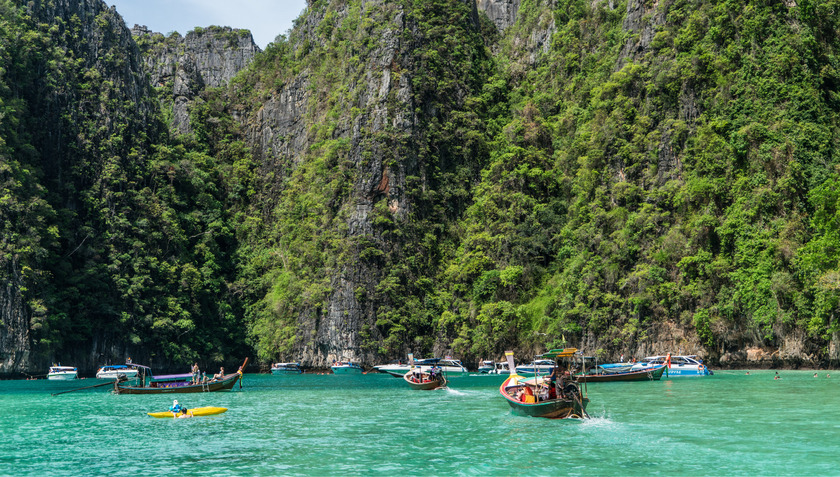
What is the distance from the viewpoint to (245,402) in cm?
4562

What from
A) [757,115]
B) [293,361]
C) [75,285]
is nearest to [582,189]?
[757,115]

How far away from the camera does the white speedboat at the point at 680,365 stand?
59000 mm

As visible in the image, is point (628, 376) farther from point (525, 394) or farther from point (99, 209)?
point (99, 209)

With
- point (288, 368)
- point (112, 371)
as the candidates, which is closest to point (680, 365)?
point (288, 368)

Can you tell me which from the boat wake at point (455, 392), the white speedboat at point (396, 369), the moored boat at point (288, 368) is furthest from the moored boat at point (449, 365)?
the boat wake at point (455, 392)

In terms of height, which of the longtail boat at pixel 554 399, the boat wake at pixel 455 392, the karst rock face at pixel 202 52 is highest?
the karst rock face at pixel 202 52

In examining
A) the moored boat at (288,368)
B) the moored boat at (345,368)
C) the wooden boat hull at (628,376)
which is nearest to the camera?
the wooden boat hull at (628,376)

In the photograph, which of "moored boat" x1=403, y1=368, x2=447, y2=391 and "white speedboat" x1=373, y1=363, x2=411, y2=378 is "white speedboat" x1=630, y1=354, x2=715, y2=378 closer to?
"moored boat" x1=403, y1=368, x2=447, y2=391

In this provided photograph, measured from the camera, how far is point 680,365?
60.8 m

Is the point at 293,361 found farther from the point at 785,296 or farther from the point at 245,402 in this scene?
the point at 785,296

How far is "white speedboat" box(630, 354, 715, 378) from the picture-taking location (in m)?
59.0

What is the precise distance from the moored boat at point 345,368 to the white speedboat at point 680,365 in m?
36.5

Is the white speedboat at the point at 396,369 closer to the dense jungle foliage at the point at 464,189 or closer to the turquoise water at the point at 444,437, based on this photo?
the dense jungle foliage at the point at 464,189

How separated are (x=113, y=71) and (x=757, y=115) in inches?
3492
